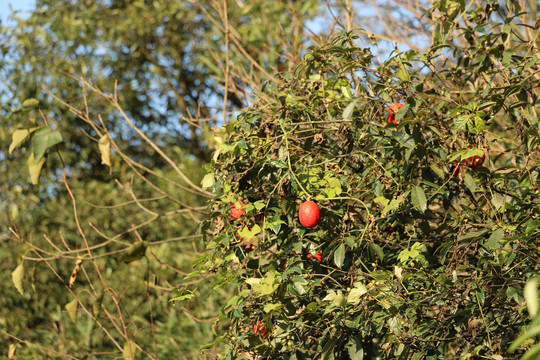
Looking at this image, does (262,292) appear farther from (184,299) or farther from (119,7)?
(119,7)

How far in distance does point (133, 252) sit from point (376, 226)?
93 cm

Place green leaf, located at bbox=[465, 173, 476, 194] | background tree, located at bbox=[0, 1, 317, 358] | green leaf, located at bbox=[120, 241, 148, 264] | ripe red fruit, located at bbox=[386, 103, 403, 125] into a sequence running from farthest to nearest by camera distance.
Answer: background tree, located at bbox=[0, 1, 317, 358], green leaf, located at bbox=[120, 241, 148, 264], ripe red fruit, located at bbox=[386, 103, 403, 125], green leaf, located at bbox=[465, 173, 476, 194]

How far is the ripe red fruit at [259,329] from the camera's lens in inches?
68.9

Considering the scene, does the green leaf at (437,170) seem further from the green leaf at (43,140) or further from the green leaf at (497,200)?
the green leaf at (43,140)

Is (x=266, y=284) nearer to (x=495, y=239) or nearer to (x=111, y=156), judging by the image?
(x=495, y=239)

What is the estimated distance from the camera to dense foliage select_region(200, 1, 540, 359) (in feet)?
5.42

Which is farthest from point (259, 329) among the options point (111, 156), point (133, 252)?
point (111, 156)

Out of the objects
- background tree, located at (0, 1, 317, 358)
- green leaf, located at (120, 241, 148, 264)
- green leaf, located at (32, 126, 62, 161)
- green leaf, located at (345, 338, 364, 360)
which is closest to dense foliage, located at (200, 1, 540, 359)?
green leaf, located at (345, 338, 364, 360)

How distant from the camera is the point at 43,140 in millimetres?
1789

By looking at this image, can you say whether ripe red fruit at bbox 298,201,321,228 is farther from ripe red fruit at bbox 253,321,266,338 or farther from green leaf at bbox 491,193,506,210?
green leaf at bbox 491,193,506,210

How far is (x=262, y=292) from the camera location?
5.29 feet

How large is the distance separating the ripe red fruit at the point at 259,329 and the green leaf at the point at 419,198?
62 cm

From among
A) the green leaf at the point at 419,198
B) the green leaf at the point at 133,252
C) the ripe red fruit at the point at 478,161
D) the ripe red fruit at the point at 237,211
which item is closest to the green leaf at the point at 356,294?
the green leaf at the point at 419,198

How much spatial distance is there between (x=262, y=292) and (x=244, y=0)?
5132mm
